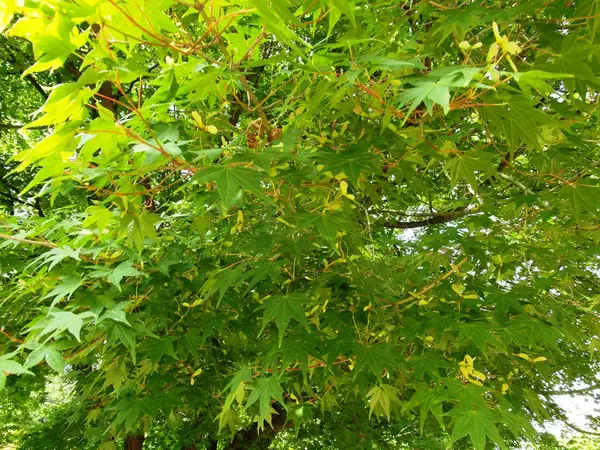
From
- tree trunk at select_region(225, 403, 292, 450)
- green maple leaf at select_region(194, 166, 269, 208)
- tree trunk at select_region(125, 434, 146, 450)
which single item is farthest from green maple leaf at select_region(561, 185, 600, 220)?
tree trunk at select_region(125, 434, 146, 450)

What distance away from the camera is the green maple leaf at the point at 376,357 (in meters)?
1.88

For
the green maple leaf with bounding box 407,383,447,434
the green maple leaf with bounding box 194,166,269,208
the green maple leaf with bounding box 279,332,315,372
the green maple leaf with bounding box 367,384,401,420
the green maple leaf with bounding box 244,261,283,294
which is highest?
the green maple leaf with bounding box 194,166,269,208

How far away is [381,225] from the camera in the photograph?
4496mm

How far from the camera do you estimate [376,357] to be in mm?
1898

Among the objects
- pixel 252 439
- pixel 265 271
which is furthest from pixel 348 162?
pixel 252 439

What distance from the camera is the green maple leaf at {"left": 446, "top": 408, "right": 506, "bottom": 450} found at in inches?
60.2

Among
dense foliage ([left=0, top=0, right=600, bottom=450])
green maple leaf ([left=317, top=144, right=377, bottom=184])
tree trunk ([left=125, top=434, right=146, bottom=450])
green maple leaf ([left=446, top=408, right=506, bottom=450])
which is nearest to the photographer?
dense foliage ([left=0, top=0, right=600, bottom=450])

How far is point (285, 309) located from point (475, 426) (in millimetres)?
819

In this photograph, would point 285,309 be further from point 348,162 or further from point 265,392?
point 348,162

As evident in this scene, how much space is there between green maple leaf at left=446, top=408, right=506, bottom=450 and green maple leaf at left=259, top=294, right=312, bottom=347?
657 mm

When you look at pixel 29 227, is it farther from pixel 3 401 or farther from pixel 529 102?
pixel 3 401

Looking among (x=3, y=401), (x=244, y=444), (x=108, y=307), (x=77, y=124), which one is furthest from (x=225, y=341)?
(x=3, y=401)

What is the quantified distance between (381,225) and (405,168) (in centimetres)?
249

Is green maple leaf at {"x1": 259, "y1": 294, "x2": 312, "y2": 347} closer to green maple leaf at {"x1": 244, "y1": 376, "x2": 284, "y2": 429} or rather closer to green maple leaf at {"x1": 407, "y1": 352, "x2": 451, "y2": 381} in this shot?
green maple leaf at {"x1": 244, "y1": 376, "x2": 284, "y2": 429}
